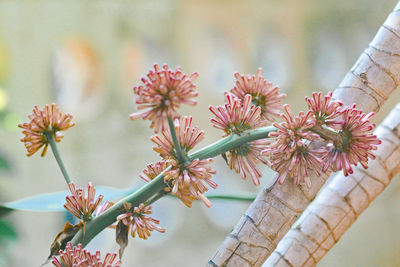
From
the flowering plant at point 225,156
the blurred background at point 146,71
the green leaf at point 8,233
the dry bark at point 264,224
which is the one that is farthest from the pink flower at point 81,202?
the blurred background at point 146,71

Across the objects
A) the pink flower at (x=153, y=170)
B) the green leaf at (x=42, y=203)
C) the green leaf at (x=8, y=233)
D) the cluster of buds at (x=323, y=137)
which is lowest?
the green leaf at (x=8, y=233)

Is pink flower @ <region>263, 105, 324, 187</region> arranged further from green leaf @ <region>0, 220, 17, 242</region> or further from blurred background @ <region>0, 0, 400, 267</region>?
blurred background @ <region>0, 0, 400, 267</region>

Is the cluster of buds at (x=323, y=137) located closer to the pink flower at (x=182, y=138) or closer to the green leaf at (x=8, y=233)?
the pink flower at (x=182, y=138)

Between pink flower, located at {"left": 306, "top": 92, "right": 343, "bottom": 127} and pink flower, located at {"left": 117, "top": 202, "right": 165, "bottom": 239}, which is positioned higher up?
pink flower, located at {"left": 306, "top": 92, "right": 343, "bottom": 127}

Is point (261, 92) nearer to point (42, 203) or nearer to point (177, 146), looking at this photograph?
point (177, 146)

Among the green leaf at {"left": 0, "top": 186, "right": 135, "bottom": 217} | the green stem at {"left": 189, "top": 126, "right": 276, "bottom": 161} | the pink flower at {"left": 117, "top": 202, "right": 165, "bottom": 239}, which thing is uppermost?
the green stem at {"left": 189, "top": 126, "right": 276, "bottom": 161}

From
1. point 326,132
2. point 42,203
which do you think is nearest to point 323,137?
point 326,132

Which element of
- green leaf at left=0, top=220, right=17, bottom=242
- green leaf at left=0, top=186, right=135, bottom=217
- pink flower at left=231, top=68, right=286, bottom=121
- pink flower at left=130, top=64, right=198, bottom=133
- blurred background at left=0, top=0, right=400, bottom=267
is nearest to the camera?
pink flower at left=130, top=64, right=198, bottom=133

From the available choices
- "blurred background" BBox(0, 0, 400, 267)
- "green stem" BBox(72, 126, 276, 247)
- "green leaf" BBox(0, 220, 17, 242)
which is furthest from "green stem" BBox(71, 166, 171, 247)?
"blurred background" BBox(0, 0, 400, 267)
